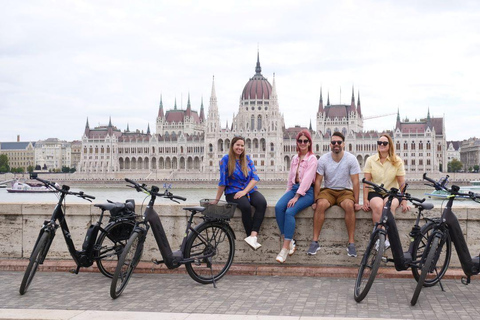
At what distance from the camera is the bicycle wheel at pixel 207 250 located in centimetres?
643

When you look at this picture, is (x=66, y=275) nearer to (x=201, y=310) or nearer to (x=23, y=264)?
(x=23, y=264)

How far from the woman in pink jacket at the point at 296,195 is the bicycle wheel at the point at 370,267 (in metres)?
1.18

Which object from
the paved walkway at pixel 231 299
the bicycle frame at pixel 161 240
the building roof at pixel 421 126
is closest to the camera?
the paved walkway at pixel 231 299

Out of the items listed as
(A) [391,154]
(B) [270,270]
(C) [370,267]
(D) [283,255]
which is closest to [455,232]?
(C) [370,267]

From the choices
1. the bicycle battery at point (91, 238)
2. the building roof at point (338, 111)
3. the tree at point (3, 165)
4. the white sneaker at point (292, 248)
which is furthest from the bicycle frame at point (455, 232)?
the tree at point (3, 165)

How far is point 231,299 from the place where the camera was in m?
5.77

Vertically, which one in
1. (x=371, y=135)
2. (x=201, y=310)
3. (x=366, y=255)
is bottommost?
(x=201, y=310)

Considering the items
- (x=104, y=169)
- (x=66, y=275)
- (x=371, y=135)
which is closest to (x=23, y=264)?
(x=66, y=275)

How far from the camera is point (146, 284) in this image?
646 cm

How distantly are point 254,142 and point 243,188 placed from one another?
3825 inches

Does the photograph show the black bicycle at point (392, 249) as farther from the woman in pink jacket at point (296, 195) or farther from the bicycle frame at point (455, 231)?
the woman in pink jacket at point (296, 195)

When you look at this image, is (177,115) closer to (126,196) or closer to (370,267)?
(126,196)

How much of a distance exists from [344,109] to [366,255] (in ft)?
370

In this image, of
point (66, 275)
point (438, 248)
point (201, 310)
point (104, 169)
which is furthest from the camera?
point (104, 169)
